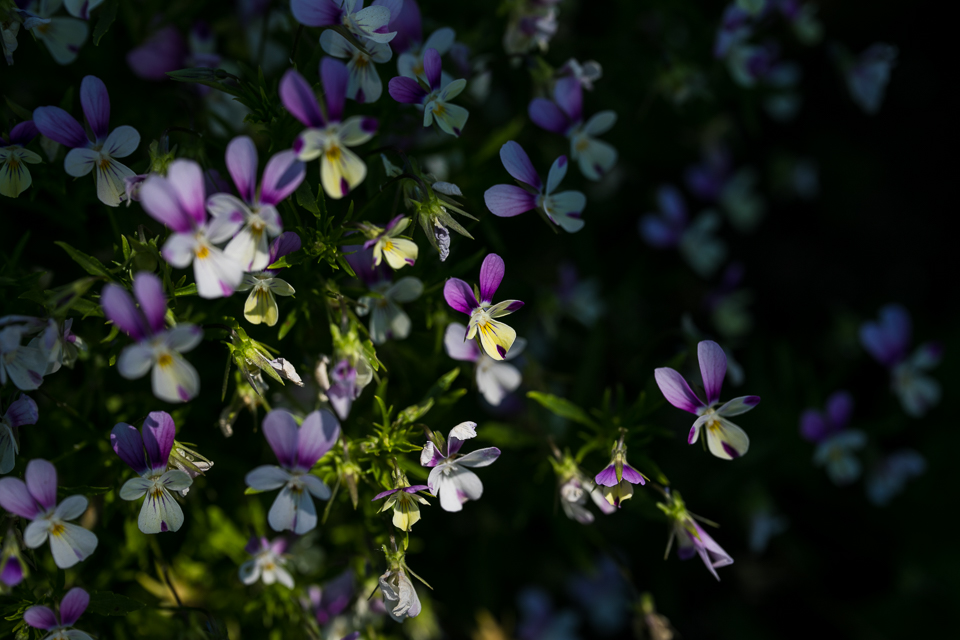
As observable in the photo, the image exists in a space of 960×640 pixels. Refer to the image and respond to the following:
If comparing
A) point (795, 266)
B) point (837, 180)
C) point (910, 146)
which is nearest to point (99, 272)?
point (795, 266)

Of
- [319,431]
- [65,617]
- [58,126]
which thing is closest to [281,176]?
[319,431]

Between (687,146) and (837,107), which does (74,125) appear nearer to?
→ (687,146)

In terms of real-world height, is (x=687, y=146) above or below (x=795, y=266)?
above

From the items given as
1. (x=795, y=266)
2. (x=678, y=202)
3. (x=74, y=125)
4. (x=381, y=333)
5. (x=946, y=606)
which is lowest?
(x=946, y=606)

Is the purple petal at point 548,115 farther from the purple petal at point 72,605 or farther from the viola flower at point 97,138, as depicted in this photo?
the purple petal at point 72,605

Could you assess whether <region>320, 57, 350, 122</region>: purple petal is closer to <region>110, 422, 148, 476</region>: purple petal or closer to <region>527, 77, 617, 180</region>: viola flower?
<region>527, 77, 617, 180</region>: viola flower

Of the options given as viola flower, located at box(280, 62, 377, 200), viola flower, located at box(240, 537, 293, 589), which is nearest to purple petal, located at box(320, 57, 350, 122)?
viola flower, located at box(280, 62, 377, 200)
